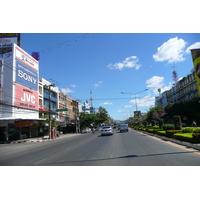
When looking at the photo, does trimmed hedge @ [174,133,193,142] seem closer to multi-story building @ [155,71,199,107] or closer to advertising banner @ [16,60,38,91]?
advertising banner @ [16,60,38,91]

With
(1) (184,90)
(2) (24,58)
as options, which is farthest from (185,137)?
(1) (184,90)

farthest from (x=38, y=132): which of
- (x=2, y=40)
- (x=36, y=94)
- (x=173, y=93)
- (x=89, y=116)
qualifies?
(x=173, y=93)

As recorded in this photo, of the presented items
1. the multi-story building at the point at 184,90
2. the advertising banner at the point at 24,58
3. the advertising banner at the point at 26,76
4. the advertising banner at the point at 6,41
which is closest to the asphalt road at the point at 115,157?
the advertising banner at the point at 26,76

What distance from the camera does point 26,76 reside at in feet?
111

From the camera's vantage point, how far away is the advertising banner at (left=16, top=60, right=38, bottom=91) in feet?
103

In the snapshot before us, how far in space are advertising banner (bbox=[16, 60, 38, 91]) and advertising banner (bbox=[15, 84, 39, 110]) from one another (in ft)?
3.29

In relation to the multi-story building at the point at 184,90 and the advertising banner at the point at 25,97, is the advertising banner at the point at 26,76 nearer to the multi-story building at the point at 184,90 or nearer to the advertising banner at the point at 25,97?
the advertising banner at the point at 25,97

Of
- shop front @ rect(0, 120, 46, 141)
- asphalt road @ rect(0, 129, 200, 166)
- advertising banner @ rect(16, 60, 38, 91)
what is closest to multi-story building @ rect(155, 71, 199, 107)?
advertising banner @ rect(16, 60, 38, 91)

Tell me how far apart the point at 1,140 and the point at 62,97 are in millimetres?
29727

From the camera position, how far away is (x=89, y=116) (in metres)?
63.3

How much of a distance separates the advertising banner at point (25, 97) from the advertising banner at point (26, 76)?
1001 mm

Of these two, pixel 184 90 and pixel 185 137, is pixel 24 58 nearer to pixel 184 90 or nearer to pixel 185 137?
pixel 185 137

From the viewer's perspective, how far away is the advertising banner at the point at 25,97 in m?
30.6
